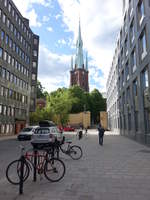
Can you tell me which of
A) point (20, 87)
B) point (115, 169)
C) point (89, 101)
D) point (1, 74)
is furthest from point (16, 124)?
point (89, 101)

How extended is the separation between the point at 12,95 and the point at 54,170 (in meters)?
31.4

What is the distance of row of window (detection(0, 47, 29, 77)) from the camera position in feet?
104

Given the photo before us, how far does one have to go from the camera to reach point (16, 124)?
3678 centimetres

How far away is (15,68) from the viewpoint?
36.5 metres

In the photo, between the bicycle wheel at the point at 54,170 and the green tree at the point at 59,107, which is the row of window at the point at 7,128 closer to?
the green tree at the point at 59,107

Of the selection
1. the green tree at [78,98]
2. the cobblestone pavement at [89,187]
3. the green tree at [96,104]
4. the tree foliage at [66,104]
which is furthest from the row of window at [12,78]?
the green tree at [96,104]

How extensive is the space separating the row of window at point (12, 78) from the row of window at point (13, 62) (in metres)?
1.96

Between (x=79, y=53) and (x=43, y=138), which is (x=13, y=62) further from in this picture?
(x=79, y=53)

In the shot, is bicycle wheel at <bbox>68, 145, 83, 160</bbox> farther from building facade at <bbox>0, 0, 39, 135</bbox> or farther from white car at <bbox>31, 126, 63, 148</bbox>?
building facade at <bbox>0, 0, 39, 135</bbox>

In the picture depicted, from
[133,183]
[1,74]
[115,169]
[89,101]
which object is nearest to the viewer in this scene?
[133,183]

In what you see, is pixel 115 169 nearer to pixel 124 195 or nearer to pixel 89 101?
pixel 124 195

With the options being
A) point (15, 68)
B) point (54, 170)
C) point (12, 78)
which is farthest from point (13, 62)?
point (54, 170)

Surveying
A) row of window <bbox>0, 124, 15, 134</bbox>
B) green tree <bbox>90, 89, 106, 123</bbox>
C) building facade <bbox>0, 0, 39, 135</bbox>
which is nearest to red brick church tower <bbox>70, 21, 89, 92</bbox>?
green tree <bbox>90, 89, 106, 123</bbox>

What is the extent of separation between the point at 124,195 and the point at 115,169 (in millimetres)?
2953
